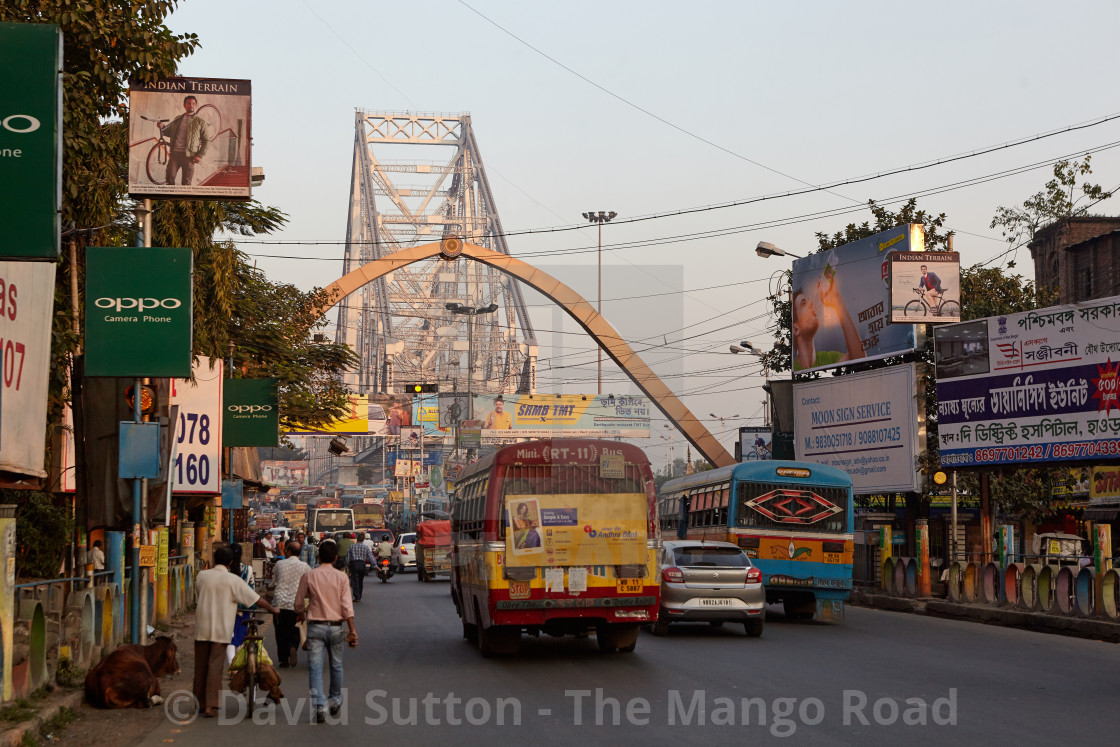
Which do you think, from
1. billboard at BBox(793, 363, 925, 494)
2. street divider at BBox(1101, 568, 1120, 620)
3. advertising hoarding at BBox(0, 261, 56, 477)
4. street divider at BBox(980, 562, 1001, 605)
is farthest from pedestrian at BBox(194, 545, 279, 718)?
billboard at BBox(793, 363, 925, 494)

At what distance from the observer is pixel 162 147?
60.1ft

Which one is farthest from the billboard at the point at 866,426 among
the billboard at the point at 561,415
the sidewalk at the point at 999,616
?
the billboard at the point at 561,415

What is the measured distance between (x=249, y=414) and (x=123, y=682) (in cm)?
1828

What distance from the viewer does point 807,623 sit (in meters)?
24.8

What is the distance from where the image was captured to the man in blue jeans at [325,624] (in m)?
11.8

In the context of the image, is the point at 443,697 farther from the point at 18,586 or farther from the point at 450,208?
the point at 450,208

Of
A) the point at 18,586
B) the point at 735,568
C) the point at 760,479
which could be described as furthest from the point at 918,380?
the point at 18,586

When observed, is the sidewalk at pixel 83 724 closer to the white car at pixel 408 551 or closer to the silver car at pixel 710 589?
the silver car at pixel 710 589

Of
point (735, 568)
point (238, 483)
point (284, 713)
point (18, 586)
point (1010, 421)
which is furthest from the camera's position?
point (238, 483)

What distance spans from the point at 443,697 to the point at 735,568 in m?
8.27

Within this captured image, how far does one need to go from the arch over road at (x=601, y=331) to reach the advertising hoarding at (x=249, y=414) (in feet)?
134

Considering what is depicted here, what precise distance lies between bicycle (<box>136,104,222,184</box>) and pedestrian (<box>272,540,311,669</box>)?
598 cm

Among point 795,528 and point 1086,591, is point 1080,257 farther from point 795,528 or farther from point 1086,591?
point 1086,591

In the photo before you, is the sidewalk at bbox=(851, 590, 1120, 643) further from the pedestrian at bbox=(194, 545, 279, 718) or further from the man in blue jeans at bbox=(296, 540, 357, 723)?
the pedestrian at bbox=(194, 545, 279, 718)
